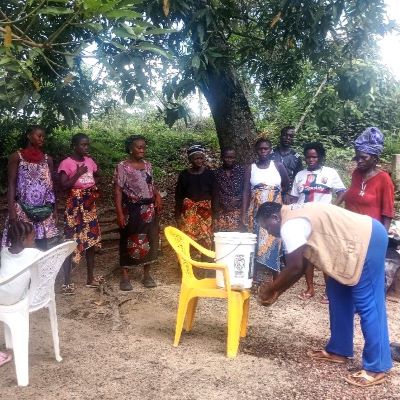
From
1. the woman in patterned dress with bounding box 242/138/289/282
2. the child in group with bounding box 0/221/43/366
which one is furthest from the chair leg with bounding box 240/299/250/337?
the child in group with bounding box 0/221/43/366

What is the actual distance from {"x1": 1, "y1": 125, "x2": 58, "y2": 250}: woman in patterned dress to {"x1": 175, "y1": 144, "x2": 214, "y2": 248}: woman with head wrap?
1314 mm

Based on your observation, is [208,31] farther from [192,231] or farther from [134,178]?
[192,231]

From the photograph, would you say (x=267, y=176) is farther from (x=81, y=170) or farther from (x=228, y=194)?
(x=81, y=170)

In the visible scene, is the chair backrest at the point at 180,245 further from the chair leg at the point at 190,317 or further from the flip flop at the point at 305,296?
Answer: the flip flop at the point at 305,296

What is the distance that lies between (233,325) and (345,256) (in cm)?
97

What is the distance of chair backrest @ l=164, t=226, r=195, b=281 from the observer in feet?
12.9

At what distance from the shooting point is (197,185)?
17.4 ft

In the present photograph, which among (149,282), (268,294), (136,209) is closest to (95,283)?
(149,282)

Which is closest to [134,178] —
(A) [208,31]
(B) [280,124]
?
(A) [208,31]

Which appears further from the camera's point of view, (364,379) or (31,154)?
(31,154)

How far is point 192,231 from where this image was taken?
5383 mm

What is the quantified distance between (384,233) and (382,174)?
89 centimetres

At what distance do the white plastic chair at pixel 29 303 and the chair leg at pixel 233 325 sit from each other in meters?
1.18

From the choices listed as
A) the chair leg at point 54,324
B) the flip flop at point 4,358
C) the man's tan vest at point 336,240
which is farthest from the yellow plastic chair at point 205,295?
the flip flop at point 4,358
